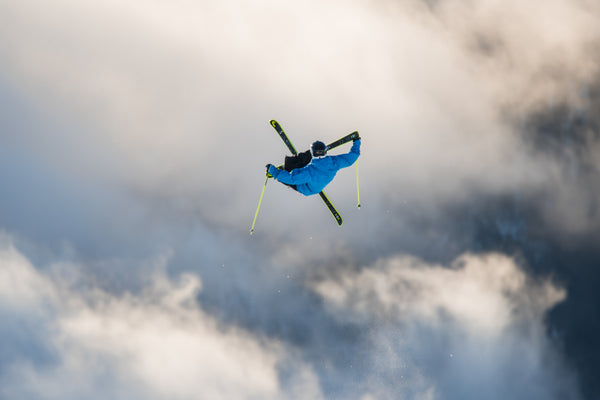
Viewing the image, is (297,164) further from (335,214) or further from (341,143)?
(335,214)

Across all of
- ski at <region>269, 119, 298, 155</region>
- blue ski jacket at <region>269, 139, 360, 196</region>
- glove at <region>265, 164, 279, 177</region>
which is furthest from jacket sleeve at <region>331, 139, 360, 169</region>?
ski at <region>269, 119, 298, 155</region>

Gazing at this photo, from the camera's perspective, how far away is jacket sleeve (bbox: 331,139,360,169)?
22594mm

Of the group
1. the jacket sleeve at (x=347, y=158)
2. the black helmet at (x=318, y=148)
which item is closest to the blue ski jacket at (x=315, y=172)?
the jacket sleeve at (x=347, y=158)

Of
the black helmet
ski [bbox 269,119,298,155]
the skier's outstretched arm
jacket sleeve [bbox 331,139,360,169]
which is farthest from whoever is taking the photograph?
ski [bbox 269,119,298,155]

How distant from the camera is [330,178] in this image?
75.2 ft

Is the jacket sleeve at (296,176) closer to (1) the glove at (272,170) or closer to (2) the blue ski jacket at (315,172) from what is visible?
(2) the blue ski jacket at (315,172)

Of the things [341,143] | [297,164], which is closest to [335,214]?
[341,143]

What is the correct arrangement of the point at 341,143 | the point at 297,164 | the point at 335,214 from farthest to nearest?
1. the point at 335,214
2. the point at 341,143
3. the point at 297,164

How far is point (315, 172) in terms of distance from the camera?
874 inches

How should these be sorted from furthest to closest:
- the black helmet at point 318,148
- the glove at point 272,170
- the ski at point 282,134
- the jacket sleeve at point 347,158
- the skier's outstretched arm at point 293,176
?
1. the ski at point 282,134
2. the jacket sleeve at point 347,158
3. the black helmet at point 318,148
4. the skier's outstretched arm at point 293,176
5. the glove at point 272,170

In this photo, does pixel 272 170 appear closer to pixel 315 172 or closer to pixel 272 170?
pixel 272 170

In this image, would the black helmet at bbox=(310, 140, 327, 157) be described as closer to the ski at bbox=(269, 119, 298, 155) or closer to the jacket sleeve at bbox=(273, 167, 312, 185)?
the jacket sleeve at bbox=(273, 167, 312, 185)

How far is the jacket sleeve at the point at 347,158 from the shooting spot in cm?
2259

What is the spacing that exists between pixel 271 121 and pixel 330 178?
5641 mm
